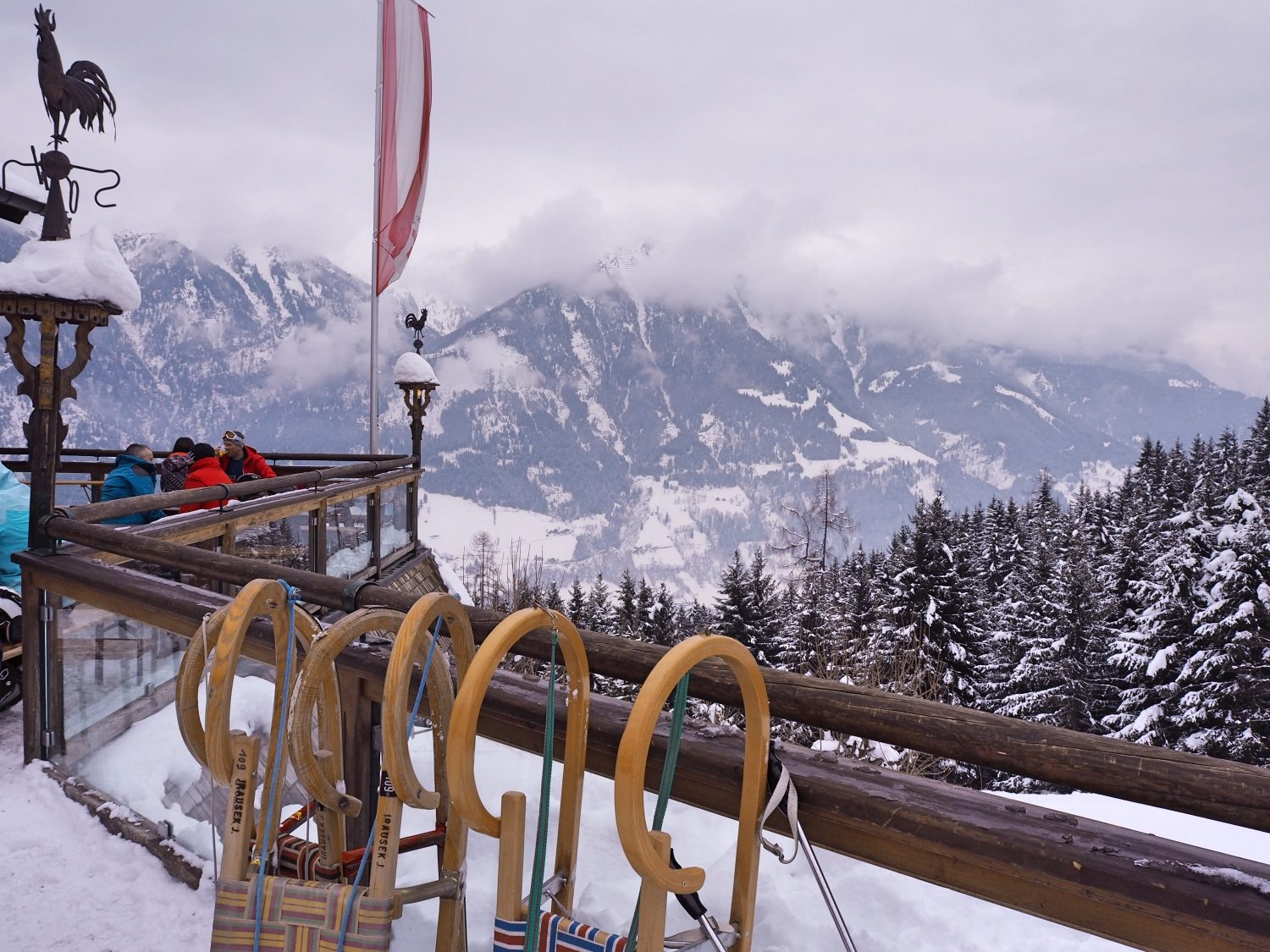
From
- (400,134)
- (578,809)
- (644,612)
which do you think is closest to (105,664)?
(578,809)

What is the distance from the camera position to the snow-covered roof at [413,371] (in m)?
12.9

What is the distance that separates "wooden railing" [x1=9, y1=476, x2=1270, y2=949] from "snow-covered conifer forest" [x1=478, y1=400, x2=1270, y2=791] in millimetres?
15098

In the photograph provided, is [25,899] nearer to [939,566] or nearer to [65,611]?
[65,611]

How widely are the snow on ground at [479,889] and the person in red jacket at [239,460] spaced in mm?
5167

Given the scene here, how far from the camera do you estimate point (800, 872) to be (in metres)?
2.92

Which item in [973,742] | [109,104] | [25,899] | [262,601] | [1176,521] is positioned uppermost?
[109,104]

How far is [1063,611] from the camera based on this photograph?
32219 mm

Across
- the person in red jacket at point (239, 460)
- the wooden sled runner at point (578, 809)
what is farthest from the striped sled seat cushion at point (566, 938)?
the person in red jacket at point (239, 460)

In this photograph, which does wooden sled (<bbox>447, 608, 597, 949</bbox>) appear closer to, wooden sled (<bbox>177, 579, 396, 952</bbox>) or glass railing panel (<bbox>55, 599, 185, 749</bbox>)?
wooden sled (<bbox>177, 579, 396, 952</bbox>)

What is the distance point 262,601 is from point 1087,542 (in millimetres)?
43925

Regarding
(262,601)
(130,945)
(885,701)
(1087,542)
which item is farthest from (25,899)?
(1087,542)

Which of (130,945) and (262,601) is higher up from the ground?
(262,601)

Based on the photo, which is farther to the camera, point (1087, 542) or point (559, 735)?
point (1087, 542)

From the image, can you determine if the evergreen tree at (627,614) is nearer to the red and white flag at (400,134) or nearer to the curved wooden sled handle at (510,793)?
the red and white flag at (400,134)
